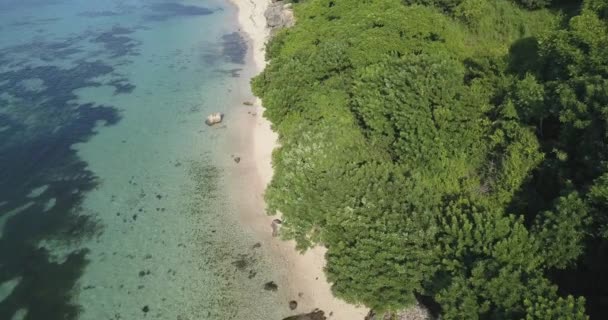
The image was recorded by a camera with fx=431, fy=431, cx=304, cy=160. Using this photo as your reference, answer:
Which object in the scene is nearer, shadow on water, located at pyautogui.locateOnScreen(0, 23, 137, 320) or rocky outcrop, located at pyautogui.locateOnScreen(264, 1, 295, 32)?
shadow on water, located at pyautogui.locateOnScreen(0, 23, 137, 320)

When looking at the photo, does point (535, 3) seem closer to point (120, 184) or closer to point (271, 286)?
point (271, 286)

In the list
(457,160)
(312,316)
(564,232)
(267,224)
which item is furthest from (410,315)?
(267,224)

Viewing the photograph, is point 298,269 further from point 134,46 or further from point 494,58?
point 134,46

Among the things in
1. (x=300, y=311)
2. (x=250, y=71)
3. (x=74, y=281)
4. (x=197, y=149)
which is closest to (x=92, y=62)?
(x=250, y=71)

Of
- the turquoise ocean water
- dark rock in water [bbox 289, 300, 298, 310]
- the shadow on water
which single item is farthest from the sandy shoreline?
the shadow on water

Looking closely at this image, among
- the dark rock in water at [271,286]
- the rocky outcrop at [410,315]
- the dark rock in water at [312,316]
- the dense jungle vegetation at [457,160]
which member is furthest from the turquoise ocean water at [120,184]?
the rocky outcrop at [410,315]

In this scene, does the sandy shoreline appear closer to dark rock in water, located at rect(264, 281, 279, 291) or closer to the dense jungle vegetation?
dark rock in water, located at rect(264, 281, 279, 291)

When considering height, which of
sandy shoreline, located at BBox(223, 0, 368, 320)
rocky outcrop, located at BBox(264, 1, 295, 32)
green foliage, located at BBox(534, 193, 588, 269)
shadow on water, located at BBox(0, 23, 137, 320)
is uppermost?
green foliage, located at BBox(534, 193, 588, 269)
